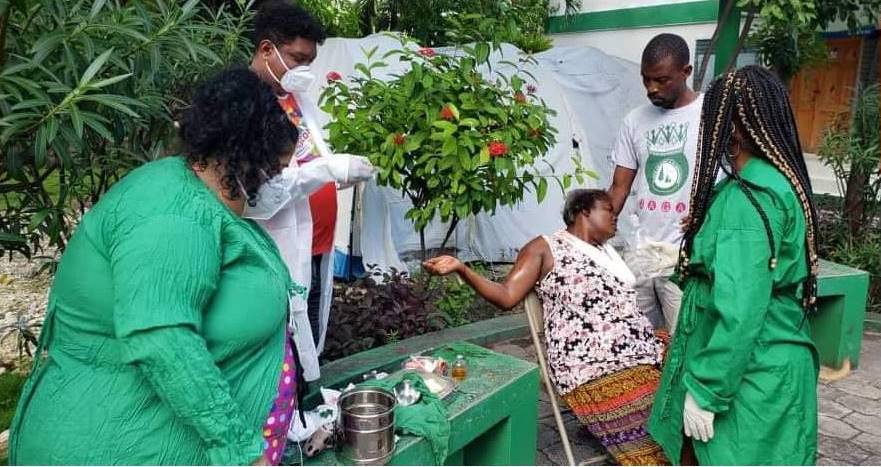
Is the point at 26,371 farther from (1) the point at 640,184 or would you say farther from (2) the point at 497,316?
(1) the point at 640,184

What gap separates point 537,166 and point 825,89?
7422mm

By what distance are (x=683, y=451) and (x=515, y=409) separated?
708 millimetres

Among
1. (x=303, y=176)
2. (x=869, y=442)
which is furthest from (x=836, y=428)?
(x=303, y=176)

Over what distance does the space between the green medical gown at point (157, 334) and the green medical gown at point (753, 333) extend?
3.73ft

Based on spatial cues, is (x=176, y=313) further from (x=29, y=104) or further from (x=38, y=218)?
(x=38, y=218)

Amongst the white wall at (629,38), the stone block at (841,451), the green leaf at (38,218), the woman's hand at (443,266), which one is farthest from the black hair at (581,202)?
the white wall at (629,38)

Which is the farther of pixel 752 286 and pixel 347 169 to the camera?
pixel 347 169

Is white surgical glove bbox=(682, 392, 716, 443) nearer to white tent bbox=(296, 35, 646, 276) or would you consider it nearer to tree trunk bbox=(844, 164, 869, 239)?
white tent bbox=(296, 35, 646, 276)

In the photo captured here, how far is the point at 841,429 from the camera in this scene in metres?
3.61

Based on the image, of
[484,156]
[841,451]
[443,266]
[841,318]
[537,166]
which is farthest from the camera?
[537,166]

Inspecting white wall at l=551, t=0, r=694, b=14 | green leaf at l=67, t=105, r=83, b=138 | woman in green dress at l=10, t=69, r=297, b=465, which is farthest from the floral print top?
white wall at l=551, t=0, r=694, b=14

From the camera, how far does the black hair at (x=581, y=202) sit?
3.05m

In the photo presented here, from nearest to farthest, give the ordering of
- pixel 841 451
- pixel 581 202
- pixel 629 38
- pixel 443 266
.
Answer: pixel 443 266, pixel 581 202, pixel 841 451, pixel 629 38

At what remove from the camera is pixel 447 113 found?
3.80 metres
